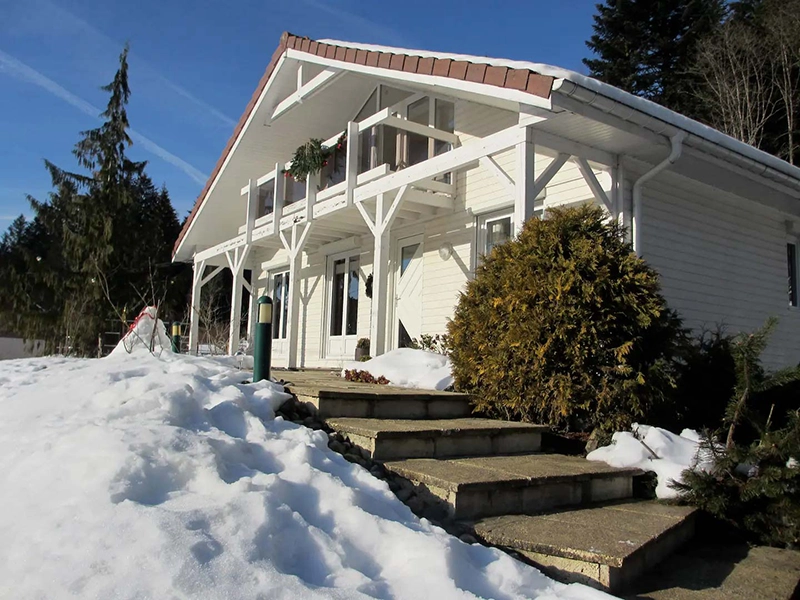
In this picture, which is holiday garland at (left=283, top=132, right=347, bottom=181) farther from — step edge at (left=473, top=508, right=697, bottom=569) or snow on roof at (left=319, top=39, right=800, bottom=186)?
step edge at (left=473, top=508, right=697, bottom=569)

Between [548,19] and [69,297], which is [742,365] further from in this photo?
[69,297]

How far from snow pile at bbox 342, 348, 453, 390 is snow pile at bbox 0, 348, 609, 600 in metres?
2.25

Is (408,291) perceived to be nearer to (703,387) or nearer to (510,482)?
(703,387)

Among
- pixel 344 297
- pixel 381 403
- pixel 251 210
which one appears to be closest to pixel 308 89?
pixel 251 210

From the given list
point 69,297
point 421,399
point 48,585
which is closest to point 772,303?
Answer: point 421,399

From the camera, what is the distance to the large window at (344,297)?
462 inches

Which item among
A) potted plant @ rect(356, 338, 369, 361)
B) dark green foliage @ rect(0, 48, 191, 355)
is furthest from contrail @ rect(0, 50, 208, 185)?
potted plant @ rect(356, 338, 369, 361)

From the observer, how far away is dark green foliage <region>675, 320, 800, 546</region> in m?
3.59

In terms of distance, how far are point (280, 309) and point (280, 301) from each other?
19 centimetres

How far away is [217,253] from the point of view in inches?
548

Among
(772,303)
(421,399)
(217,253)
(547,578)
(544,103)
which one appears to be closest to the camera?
(547,578)

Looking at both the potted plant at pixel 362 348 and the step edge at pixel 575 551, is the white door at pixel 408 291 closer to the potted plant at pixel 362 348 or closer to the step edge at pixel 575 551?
the potted plant at pixel 362 348

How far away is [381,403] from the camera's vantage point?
4.81 meters

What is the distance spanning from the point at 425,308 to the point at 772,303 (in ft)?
17.5
